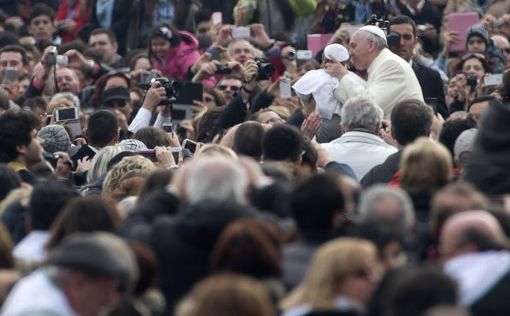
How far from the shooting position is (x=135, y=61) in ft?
66.8

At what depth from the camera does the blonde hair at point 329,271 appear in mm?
8750

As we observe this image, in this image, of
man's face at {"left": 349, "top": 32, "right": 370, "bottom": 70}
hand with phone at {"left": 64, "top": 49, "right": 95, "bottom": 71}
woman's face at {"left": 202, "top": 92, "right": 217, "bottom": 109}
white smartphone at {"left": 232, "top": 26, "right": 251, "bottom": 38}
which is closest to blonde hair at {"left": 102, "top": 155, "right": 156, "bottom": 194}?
man's face at {"left": 349, "top": 32, "right": 370, "bottom": 70}

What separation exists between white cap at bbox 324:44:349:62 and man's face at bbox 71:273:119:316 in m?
6.10

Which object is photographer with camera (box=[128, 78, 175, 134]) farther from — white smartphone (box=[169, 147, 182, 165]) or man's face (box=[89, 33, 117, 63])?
man's face (box=[89, 33, 117, 63])

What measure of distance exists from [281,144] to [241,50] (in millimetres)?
7961

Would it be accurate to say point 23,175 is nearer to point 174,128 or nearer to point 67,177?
point 67,177

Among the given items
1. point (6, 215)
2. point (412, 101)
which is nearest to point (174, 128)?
point (412, 101)

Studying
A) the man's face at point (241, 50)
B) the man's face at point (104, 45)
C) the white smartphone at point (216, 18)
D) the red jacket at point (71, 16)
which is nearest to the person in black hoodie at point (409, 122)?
the man's face at point (241, 50)

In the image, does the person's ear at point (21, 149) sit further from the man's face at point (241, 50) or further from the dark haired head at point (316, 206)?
the man's face at point (241, 50)

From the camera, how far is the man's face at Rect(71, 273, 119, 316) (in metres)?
8.88

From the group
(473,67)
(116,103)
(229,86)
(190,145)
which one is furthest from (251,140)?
(229,86)

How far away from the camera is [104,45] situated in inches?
846

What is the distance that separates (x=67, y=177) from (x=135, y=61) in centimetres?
626

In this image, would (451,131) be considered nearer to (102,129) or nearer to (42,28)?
(102,129)
